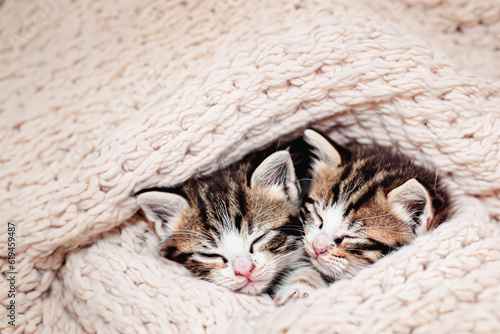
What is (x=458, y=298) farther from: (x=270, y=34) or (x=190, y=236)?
(x=270, y=34)

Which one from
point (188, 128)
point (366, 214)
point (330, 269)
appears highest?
point (188, 128)

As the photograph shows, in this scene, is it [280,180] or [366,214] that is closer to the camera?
[366,214]

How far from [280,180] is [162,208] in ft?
1.25

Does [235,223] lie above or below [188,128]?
below

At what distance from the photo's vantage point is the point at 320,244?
1.11 metres

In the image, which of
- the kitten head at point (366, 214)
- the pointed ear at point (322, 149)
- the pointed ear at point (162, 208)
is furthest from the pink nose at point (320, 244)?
the pointed ear at point (162, 208)

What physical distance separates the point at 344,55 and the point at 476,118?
0.40m

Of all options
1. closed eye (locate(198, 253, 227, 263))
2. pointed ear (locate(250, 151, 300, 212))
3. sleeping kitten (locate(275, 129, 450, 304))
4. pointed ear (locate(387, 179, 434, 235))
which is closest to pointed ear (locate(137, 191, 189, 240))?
closed eye (locate(198, 253, 227, 263))

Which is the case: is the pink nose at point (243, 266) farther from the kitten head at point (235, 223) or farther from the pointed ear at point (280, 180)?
the pointed ear at point (280, 180)

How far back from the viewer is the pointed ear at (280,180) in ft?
3.99

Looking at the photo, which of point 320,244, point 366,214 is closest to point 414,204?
point 366,214

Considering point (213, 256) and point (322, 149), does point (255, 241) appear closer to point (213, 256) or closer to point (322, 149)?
point (213, 256)

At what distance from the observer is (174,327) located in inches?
40.4

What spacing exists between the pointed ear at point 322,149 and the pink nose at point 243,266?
1.33 ft
